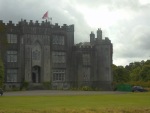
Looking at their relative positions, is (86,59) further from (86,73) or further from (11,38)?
(11,38)

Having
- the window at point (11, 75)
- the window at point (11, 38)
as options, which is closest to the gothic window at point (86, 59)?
the window at point (11, 75)

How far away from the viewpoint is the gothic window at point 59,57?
80625mm

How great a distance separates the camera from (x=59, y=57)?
266 ft

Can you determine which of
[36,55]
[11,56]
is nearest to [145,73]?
[36,55]

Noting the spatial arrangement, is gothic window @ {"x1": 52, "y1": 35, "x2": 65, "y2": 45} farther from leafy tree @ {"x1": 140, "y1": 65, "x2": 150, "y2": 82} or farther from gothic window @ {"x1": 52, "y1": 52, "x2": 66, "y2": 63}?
leafy tree @ {"x1": 140, "y1": 65, "x2": 150, "y2": 82}

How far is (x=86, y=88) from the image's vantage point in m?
78.9

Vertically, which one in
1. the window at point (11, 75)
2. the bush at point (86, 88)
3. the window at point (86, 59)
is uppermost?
the window at point (86, 59)

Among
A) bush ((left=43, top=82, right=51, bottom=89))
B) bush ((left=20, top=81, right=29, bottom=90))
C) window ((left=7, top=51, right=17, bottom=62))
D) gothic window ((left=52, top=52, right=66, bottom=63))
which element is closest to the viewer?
bush ((left=20, top=81, right=29, bottom=90))

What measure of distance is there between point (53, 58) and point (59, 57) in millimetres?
1387

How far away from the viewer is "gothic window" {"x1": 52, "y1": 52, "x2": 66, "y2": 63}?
265ft

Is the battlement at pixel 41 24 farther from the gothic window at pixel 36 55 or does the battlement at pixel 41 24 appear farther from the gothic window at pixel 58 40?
Answer: the gothic window at pixel 36 55

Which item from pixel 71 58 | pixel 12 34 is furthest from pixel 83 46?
pixel 12 34

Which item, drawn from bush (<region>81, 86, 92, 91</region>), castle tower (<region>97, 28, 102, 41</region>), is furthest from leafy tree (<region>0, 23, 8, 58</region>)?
castle tower (<region>97, 28, 102, 41</region>)

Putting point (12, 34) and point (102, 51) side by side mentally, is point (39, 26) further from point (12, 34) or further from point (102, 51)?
point (102, 51)
